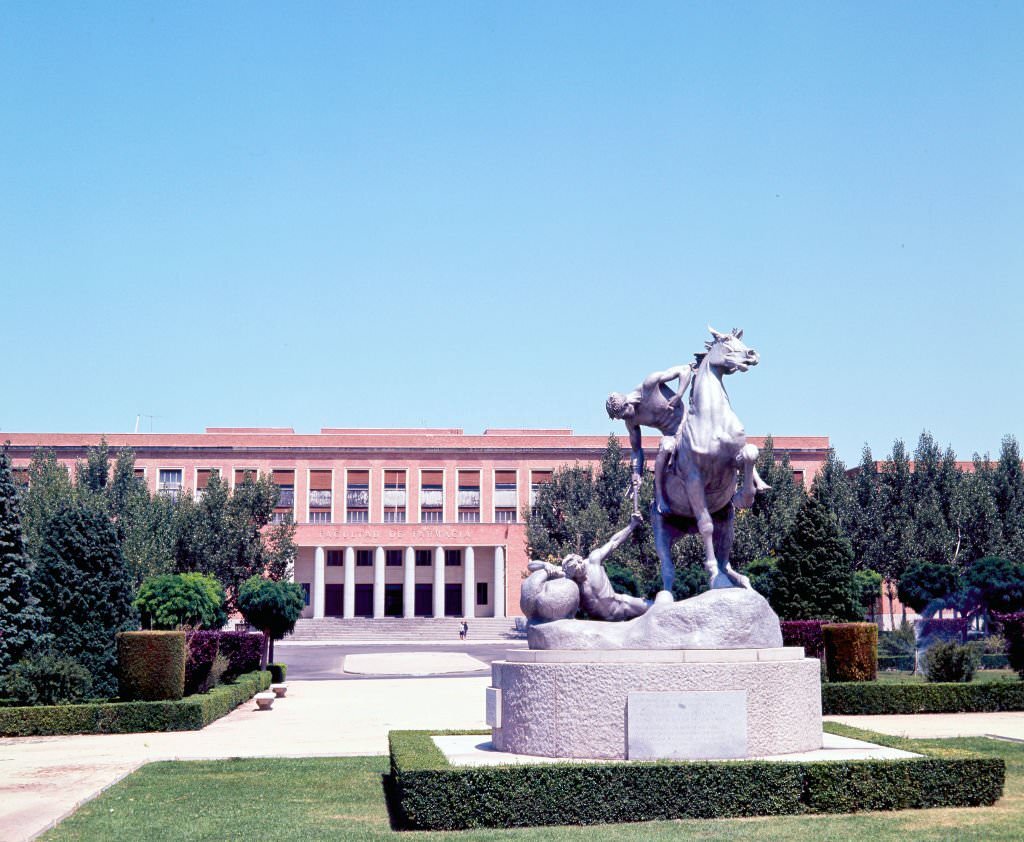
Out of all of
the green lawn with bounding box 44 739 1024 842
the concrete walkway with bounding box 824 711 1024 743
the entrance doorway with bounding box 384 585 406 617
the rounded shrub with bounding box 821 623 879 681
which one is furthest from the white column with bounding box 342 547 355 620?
the green lawn with bounding box 44 739 1024 842

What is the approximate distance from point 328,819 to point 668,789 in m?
3.23

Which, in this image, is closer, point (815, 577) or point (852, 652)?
point (852, 652)

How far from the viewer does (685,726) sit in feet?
36.0

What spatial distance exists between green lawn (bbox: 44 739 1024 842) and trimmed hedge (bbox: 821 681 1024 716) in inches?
309

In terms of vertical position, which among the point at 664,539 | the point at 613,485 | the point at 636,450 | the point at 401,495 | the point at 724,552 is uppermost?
the point at 401,495

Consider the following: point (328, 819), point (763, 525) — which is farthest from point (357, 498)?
point (328, 819)

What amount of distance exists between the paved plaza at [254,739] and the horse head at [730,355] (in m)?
7.96

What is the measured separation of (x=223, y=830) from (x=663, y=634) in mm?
4664

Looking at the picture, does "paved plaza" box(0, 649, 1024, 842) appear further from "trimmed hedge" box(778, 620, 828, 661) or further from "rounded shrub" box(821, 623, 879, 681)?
"trimmed hedge" box(778, 620, 828, 661)

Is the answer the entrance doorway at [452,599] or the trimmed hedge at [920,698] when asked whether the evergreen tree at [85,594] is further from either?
the entrance doorway at [452,599]

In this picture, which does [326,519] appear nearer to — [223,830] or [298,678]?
[298,678]

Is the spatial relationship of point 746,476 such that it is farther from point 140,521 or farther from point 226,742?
point 140,521

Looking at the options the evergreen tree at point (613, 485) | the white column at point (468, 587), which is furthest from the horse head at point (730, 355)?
the white column at point (468, 587)

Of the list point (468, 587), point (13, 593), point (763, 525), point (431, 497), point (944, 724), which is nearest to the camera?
point (944, 724)
